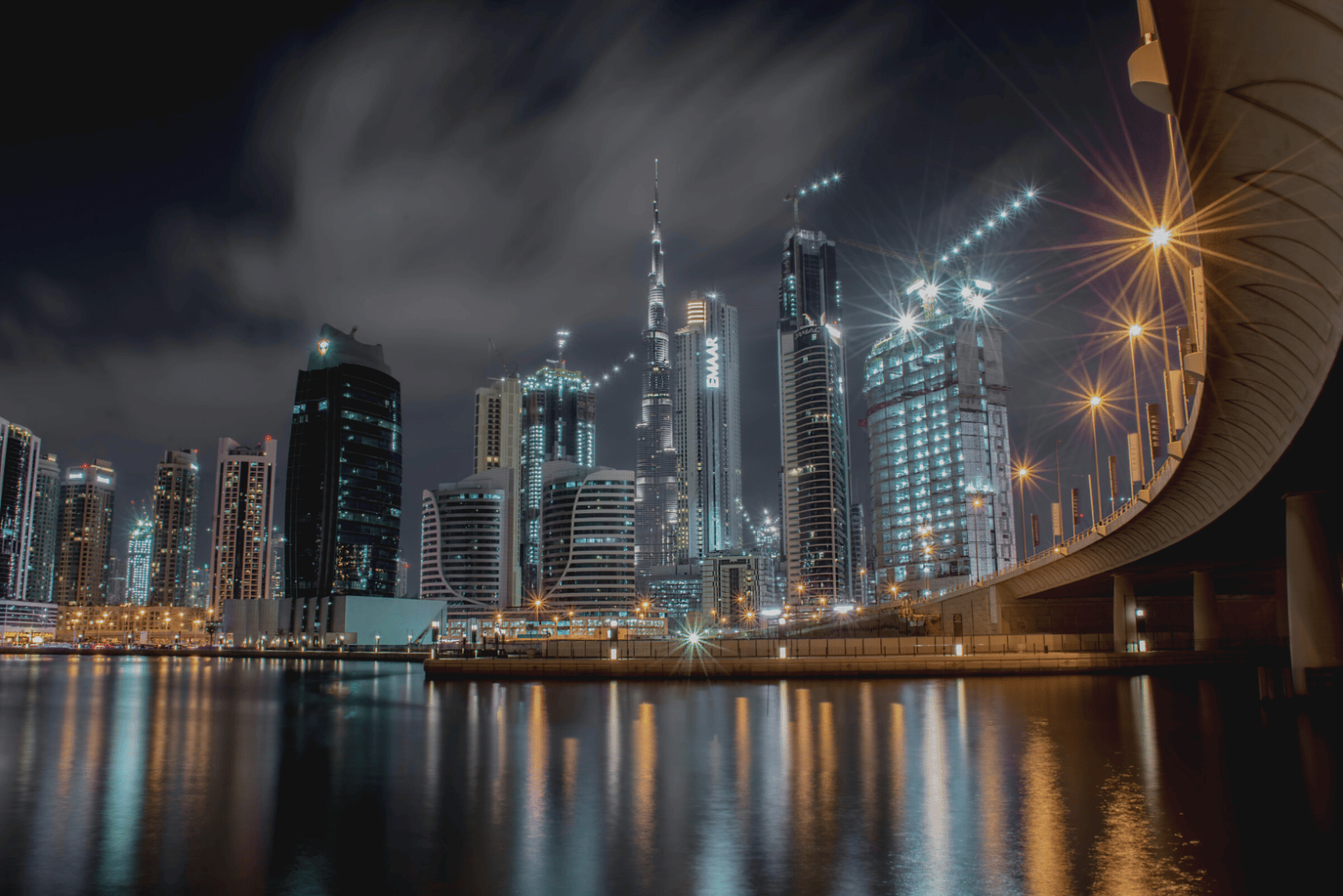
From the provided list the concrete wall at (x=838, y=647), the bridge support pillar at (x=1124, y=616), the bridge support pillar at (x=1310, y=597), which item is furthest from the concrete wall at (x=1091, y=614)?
the bridge support pillar at (x=1310, y=597)

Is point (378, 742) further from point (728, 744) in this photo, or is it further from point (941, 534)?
point (941, 534)

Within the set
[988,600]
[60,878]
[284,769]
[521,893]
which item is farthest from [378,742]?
[988,600]

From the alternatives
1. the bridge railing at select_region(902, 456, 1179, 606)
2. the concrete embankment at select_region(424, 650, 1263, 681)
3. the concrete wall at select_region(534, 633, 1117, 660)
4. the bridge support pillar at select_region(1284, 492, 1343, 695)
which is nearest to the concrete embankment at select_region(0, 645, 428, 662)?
the concrete wall at select_region(534, 633, 1117, 660)

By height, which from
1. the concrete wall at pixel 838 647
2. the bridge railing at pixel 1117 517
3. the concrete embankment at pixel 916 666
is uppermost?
the bridge railing at pixel 1117 517

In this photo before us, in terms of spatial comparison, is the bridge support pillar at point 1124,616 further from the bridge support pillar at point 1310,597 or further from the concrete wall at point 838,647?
the bridge support pillar at point 1310,597

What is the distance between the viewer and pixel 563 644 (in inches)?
3167

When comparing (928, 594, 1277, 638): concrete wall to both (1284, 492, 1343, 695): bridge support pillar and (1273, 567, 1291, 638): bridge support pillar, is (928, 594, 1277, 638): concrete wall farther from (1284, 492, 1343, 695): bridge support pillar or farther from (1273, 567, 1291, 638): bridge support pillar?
(1284, 492, 1343, 695): bridge support pillar

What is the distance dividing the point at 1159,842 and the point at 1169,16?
15.0m

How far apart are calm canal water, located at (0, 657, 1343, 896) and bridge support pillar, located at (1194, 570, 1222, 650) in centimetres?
3415

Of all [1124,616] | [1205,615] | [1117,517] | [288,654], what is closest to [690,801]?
[1117,517]

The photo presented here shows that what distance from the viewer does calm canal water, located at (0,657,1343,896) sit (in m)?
16.5

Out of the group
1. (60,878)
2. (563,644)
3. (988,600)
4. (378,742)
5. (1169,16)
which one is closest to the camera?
(1169,16)

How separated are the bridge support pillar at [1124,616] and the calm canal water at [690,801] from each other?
33.8 m

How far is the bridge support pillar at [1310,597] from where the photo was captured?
137ft
